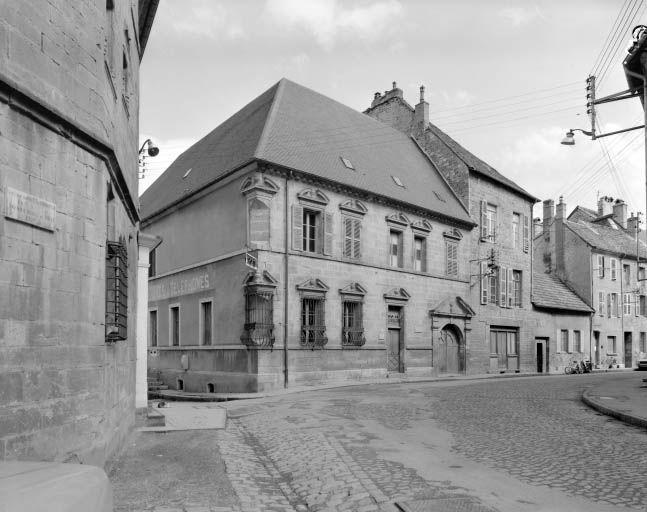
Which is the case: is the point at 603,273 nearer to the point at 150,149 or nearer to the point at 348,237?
the point at 348,237

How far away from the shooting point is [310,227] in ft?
76.8

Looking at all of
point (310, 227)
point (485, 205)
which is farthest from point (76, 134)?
point (485, 205)

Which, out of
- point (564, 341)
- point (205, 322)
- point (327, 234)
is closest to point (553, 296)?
point (564, 341)

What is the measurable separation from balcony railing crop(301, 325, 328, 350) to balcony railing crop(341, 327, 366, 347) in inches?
41.3

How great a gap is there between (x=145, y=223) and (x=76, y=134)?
2375cm

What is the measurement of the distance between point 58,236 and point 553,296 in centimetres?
3535

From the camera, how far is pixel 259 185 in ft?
69.9

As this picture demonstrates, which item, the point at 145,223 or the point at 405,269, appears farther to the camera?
the point at 145,223

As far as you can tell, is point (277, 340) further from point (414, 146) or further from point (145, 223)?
point (414, 146)

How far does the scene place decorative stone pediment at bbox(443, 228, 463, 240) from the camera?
28.8 meters

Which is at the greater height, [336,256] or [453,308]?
[336,256]

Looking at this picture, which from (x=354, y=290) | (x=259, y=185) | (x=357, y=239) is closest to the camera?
(x=259, y=185)

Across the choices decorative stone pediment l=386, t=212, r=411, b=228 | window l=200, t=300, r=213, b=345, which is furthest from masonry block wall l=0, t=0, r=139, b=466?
decorative stone pediment l=386, t=212, r=411, b=228

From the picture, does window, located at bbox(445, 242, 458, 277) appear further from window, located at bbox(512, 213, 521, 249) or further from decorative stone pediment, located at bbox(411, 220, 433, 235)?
window, located at bbox(512, 213, 521, 249)
